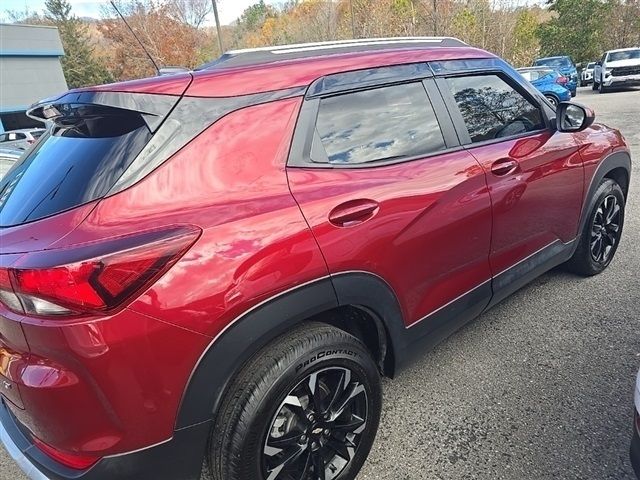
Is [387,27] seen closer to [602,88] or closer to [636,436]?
[602,88]

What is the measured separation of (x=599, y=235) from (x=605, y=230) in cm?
8

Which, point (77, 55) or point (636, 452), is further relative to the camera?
point (77, 55)

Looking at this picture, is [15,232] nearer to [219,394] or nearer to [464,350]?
[219,394]

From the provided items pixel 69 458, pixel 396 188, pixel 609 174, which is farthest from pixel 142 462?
pixel 609 174

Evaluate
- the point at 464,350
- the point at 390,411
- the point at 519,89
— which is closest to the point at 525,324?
the point at 464,350

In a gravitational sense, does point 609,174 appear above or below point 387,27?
below

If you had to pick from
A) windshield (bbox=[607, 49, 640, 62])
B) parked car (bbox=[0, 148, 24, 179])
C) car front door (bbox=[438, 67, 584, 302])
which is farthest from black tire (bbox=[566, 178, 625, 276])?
windshield (bbox=[607, 49, 640, 62])

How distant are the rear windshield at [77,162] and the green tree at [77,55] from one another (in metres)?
48.8

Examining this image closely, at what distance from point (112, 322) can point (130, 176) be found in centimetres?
50

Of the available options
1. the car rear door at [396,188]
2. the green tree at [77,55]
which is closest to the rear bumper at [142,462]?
the car rear door at [396,188]

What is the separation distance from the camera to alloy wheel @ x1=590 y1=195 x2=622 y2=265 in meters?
3.68

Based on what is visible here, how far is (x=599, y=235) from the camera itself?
3748mm

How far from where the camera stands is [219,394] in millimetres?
1674

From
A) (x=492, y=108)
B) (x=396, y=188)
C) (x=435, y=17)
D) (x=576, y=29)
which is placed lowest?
(x=396, y=188)
